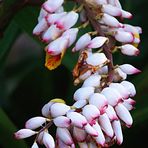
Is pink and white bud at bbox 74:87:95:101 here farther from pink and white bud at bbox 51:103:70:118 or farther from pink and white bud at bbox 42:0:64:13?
pink and white bud at bbox 42:0:64:13

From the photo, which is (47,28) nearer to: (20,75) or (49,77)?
(49,77)

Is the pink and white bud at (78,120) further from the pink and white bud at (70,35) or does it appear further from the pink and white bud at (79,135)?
the pink and white bud at (70,35)

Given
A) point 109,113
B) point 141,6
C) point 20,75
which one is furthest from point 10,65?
point 109,113

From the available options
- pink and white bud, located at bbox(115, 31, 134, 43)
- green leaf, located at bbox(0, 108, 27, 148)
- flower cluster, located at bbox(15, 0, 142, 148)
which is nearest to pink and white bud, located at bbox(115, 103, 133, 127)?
flower cluster, located at bbox(15, 0, 142, 148)

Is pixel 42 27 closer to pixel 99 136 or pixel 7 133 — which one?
pixel 99 136

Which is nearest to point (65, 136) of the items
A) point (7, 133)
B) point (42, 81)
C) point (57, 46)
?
point (57, 46)
